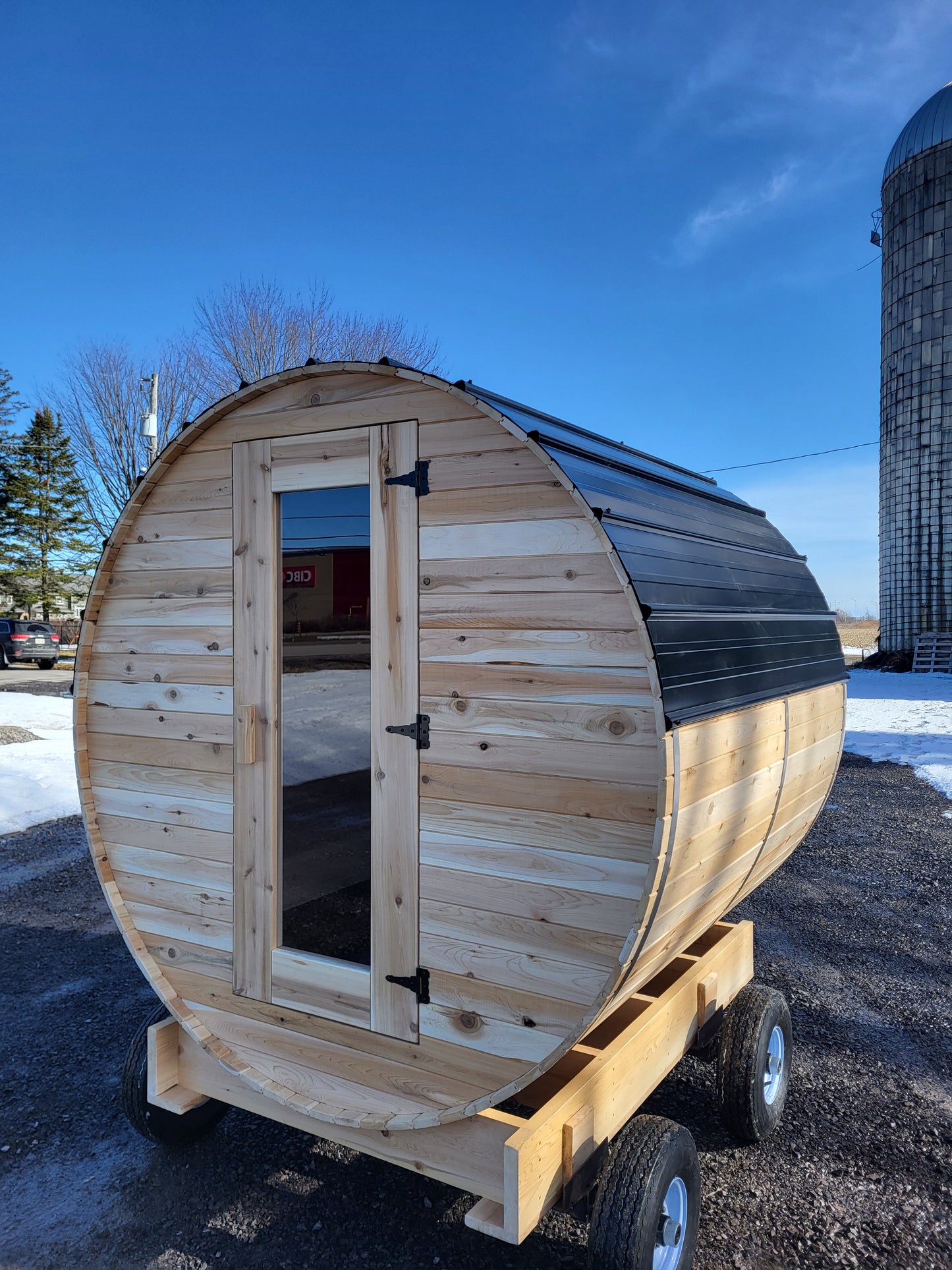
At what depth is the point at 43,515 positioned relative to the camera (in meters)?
34.3

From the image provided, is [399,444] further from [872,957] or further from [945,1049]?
[872,957]

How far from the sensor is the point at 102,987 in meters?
4.78

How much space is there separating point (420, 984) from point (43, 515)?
121 feet

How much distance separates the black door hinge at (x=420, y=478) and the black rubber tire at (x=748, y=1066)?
2.45 m

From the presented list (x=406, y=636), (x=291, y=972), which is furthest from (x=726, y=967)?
(x=406, y=636)

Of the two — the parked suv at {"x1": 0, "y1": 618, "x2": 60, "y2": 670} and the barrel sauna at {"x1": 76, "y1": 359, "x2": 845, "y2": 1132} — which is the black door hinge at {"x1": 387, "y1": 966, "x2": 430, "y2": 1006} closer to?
the barrel sauna at {"x1": 76, "y1": 359, "x2": 845, "y2": 1132}

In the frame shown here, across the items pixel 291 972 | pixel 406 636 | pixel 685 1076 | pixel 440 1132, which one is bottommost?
pixel 685 1076

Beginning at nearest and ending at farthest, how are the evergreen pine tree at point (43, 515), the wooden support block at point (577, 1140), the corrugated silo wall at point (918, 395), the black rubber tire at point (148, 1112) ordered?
the wooden support block at point (577, 1140)
the black rubber tire at point (148, 1112)
the corrugated silo wall at point (918, 395)
the evergreen pine tree at point (43, 515)

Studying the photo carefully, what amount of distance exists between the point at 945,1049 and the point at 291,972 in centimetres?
330

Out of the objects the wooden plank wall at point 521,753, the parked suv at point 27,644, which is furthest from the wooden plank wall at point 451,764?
the parked suv at point 27,644

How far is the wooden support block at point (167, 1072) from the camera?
2982mm

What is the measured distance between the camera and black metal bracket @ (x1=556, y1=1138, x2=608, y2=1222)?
2.36 meters

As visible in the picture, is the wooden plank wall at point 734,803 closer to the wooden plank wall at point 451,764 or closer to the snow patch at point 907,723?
the wooden plank wall at point 451,764

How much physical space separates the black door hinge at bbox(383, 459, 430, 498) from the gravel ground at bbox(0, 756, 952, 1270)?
2.46 meters
